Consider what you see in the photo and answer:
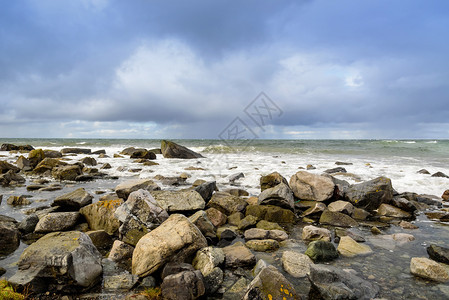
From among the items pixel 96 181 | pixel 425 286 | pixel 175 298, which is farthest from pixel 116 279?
pixel 96 181

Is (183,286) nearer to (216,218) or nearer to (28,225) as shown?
(216,218)

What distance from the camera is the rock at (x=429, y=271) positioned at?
13.4 ft

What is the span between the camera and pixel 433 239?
19.5 ft

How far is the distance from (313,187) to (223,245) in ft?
15.8

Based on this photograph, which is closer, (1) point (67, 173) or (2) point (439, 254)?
(2) point (439, 254)

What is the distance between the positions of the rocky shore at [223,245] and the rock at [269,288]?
13 millimetres

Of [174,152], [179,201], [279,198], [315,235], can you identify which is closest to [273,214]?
[279,198]

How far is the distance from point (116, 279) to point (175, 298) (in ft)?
3.72

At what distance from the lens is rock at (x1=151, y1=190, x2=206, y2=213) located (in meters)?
6.62

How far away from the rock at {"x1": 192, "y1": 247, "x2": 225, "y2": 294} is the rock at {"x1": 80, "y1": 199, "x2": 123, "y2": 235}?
2476mm

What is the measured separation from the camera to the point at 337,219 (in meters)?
7.13

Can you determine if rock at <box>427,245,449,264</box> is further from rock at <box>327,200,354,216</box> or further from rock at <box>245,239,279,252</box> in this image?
rock at <box>245,239,279,252</box>

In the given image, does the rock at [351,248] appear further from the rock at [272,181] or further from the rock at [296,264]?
the rock at [272,181]

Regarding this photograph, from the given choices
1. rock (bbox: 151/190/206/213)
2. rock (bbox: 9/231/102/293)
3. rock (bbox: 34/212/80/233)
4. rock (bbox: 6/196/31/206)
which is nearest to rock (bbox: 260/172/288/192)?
rock (bbox: 151/190/206/213)
